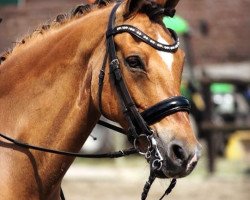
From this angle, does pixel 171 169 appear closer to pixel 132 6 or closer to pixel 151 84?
pixel 151 84

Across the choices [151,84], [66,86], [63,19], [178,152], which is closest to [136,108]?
[151,84]

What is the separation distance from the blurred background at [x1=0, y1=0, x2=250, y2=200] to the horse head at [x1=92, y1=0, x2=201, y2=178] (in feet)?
9.24

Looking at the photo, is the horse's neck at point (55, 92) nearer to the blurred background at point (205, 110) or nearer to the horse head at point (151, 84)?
the horse head at point (151, 84)

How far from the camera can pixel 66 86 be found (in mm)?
4574

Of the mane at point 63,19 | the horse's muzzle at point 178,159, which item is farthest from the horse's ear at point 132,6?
the horse's muzzle at point 178,159

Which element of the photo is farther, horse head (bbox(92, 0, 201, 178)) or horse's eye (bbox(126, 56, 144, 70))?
horse's eye (bbox(126, 56, 144, 70))

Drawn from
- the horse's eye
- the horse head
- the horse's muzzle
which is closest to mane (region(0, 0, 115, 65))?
the horse head

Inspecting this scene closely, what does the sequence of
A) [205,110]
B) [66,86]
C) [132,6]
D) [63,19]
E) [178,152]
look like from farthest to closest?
[205,110] → [63,19] → [66,86] → [132,6] → [178,152]

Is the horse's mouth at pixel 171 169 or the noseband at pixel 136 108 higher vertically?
the noseband at pixel 136 108

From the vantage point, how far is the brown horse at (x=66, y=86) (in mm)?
4301

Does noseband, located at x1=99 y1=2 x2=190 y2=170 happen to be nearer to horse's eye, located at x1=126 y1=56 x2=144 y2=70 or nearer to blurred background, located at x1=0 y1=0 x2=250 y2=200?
horse's eye, located at x1=126 y1=56 x2=144 y2=70

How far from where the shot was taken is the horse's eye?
4.30 metres

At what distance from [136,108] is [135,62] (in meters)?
0.24

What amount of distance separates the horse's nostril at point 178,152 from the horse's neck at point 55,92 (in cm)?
64
